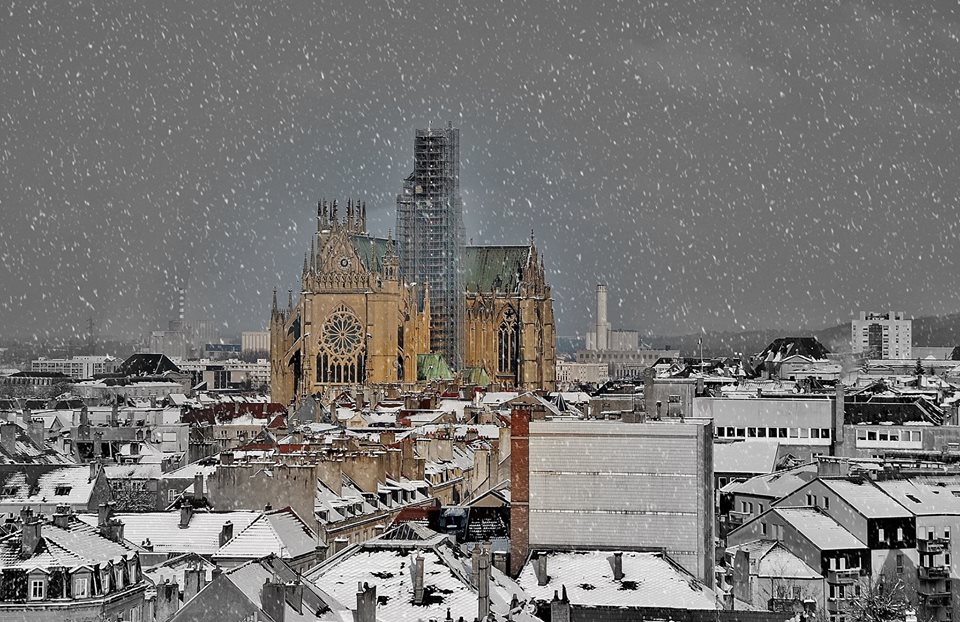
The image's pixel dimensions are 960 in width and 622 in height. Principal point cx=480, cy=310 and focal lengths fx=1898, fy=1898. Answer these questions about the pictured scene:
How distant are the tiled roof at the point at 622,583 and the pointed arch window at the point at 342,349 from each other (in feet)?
425

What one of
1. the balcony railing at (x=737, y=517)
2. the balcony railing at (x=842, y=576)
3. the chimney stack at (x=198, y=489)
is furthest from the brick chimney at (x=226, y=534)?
the balcony railing at (x=737, y=517)

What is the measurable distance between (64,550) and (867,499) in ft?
118

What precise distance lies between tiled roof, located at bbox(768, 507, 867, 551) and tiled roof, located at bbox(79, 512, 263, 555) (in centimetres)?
2097

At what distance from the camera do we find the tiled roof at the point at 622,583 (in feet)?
168

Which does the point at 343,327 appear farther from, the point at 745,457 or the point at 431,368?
the point at 745,457

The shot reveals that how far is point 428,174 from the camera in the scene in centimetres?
19888

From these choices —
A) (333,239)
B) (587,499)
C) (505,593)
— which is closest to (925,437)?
(587,499)

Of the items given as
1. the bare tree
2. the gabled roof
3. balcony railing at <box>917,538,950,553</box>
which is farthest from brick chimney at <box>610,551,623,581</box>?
balcony railing at <box>917,538,950,553</box>

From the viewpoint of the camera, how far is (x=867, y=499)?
7588cm

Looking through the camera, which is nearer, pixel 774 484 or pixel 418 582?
pixel 418 582

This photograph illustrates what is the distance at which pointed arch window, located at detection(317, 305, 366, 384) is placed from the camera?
18562 cm

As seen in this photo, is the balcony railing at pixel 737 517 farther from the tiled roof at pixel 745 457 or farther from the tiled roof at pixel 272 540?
the tiled roof at pixel 272 540

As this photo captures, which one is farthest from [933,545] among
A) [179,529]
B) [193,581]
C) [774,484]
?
[193,581]

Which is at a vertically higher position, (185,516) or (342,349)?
(342,349)
